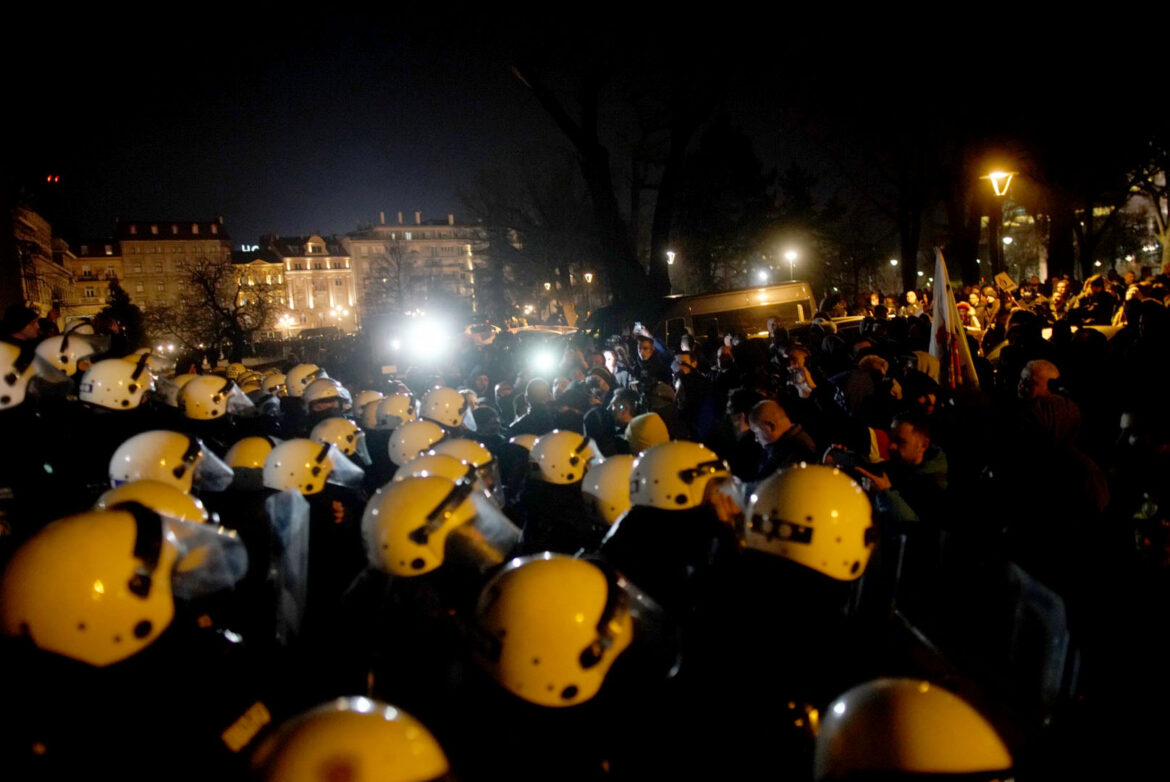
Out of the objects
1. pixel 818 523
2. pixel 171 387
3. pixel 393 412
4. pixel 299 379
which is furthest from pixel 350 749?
pixel 299 379

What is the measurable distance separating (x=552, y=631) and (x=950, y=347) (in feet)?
23.5

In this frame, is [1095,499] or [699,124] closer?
[1095,499]

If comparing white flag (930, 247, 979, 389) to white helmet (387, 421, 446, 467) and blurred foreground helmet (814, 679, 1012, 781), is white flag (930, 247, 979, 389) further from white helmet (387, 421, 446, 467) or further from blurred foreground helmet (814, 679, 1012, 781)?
blurred foreground helmet (814, 679, 1012, 781)

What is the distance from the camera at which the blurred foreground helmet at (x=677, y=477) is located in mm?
3857

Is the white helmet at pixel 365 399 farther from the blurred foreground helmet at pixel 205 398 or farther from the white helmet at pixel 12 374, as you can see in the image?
the white helmet at pixel 12 374

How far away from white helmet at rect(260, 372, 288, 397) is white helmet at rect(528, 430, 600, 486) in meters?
6.72

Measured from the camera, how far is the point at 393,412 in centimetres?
792

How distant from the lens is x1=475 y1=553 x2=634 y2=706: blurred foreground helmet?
2.60m

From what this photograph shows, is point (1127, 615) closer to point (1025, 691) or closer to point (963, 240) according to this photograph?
point (1025, 691)

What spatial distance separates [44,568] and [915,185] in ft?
86.5

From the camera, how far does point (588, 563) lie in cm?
281

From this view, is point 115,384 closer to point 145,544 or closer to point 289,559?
point 289,559

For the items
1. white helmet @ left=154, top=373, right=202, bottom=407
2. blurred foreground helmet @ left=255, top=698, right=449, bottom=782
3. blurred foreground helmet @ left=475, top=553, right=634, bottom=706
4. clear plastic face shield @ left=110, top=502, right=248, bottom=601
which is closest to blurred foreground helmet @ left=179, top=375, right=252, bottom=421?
white helmet @ left=154, top=373, right=202, bottom=407

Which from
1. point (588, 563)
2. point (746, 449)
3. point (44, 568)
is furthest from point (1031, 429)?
point (44, 568)
